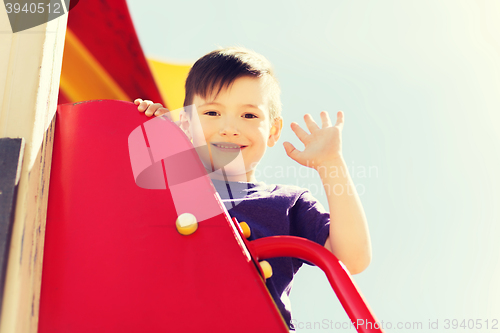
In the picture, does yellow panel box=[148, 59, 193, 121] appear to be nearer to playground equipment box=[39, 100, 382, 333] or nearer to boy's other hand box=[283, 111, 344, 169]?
boy's other hand box=[283, 111, 344, 169]

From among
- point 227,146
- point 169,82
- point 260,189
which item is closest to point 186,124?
point 227,146

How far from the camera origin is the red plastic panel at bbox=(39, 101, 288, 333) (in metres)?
0.41

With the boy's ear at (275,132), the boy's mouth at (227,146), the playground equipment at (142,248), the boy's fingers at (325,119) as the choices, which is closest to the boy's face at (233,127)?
the boy's mouth at (227,146)

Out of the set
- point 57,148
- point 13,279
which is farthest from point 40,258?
point 57,148

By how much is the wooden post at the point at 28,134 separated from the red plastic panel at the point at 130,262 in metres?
0.02

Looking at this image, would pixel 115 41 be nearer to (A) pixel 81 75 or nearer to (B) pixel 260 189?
(A) pixel 81 75

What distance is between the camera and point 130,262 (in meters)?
0.44

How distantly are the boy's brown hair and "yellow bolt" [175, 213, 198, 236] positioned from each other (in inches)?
24.0

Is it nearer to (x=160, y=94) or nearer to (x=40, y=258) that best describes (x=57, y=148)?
(x=40, y=258)

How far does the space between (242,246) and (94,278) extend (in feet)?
0.56

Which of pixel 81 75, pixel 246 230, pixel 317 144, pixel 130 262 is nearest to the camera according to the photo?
pixel 130 262

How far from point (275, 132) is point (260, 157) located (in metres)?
0.20

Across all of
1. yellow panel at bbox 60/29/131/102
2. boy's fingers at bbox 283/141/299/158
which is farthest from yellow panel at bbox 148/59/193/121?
boy's fingers at bbox 283/141/299/158

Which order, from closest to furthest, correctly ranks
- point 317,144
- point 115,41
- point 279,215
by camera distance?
point 317,144 < point 279,215 < point 115,41
